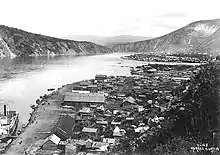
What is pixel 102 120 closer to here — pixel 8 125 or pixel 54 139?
pixel 54 139

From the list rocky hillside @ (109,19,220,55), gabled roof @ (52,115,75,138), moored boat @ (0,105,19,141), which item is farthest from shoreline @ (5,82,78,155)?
rocky hillside @ (109,19,220,55)

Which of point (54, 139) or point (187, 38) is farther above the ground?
point (187, 38)

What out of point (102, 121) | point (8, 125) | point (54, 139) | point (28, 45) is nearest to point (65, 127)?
point (54, 139)

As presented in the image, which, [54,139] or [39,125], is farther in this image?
[39,125]

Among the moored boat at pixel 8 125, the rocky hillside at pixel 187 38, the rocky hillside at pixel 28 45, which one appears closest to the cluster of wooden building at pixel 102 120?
the moored boat at pixel 8 125

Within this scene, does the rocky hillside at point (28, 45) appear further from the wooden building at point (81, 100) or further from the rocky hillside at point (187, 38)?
the wooden building at point (81, 100)

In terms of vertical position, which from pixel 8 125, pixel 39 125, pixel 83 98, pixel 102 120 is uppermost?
pixel 83 98

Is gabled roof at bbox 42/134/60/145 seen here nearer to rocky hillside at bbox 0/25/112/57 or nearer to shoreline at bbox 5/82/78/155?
shoreline at bbox 5/82/78/155

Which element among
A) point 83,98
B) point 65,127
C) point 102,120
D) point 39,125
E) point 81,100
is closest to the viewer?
point 65,127

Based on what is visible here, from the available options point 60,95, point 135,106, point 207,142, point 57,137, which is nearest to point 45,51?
point 60,95
